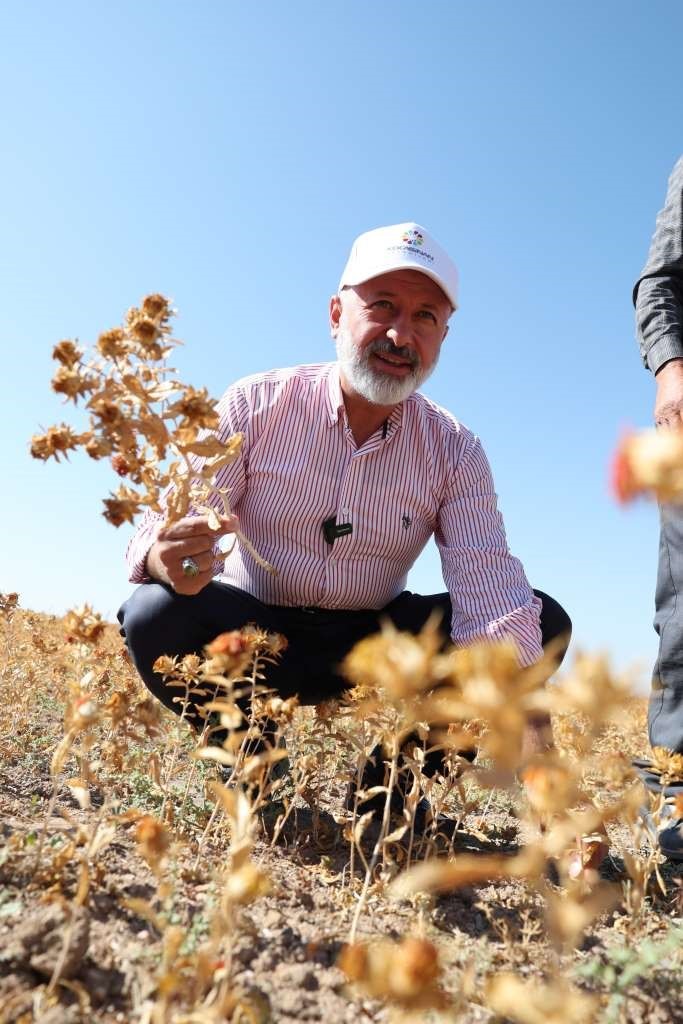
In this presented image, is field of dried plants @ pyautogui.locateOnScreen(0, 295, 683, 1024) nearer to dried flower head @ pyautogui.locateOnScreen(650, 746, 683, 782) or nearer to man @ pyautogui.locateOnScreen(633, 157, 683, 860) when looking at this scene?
dried flower head @ pyautogui.locateOnScreen(650, 746, 683, 782)

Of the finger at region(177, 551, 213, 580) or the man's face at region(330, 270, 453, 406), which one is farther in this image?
the man's face at region(330, 270, 453, 406)

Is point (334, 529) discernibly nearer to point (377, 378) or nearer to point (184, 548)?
point (377, 378)

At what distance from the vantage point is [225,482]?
3176 millimetres

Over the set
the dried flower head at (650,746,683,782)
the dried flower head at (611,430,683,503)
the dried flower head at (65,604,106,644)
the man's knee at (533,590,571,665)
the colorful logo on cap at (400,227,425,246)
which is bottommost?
the dried flower head at (611,430,683,503)

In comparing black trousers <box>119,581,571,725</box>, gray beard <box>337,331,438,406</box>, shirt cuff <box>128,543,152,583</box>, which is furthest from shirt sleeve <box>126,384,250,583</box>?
gray beard <box>337,331,438,406</box>

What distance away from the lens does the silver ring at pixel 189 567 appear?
2.32 meters

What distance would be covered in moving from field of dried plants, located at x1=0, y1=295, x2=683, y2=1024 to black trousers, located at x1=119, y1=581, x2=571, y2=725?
556 mm

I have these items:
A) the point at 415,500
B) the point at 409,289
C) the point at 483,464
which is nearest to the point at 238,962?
the point at 415,500

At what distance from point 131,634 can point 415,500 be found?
1299mm

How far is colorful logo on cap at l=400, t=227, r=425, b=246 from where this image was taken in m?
3.47

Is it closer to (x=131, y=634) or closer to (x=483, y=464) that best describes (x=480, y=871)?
(x=131, y=634)

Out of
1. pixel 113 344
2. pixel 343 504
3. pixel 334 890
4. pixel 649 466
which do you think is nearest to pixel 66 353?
pixel 113 344

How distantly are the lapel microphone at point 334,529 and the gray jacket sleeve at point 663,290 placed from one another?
4.51 feet

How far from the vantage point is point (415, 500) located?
132 inches
